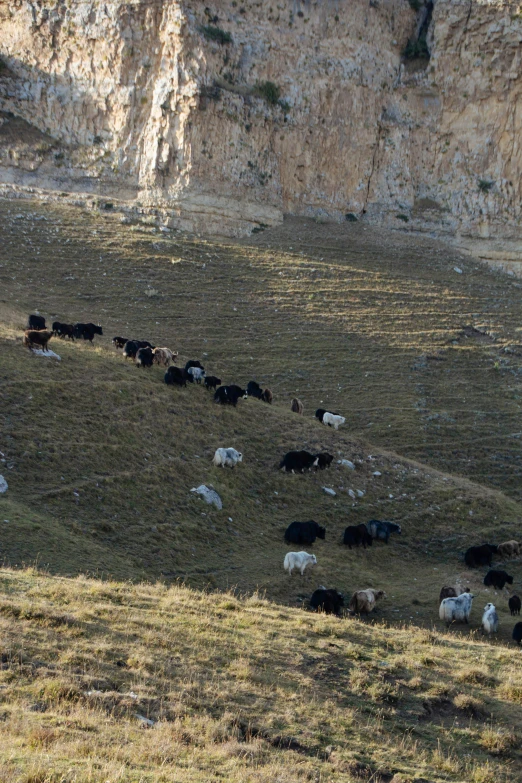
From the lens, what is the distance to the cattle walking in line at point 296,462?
19969 millimetres

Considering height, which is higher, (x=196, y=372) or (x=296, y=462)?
(x=196, y=372)

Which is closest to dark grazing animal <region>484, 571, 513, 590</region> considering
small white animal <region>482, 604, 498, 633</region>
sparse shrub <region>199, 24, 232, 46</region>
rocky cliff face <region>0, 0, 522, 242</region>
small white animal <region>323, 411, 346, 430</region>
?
small white animal <region>482, 604, 498, 633</region>

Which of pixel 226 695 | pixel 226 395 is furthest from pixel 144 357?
pixel 226 695

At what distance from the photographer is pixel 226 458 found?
19.0 m

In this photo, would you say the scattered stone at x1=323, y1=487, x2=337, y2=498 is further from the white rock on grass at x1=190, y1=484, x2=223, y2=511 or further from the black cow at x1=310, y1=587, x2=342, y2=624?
the black cow at x1=310, y1=587, x2=342, y2=624

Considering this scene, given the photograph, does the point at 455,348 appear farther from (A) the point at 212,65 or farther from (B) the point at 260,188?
(A) the point at 212,65

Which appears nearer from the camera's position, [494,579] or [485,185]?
[494,579]

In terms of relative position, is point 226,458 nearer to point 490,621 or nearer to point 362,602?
point 362,602

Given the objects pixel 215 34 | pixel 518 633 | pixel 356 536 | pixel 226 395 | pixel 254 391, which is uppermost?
pixel 215 34

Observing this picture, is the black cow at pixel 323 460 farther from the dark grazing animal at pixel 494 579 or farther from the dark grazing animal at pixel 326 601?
the dark grazing animal at pixel 326 601

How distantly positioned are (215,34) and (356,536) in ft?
147

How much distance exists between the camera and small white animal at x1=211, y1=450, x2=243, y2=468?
18.9m

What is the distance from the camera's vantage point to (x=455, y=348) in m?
35.9

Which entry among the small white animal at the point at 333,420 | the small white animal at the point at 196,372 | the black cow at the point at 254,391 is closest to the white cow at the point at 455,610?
the small white animal at the point at 333,420
